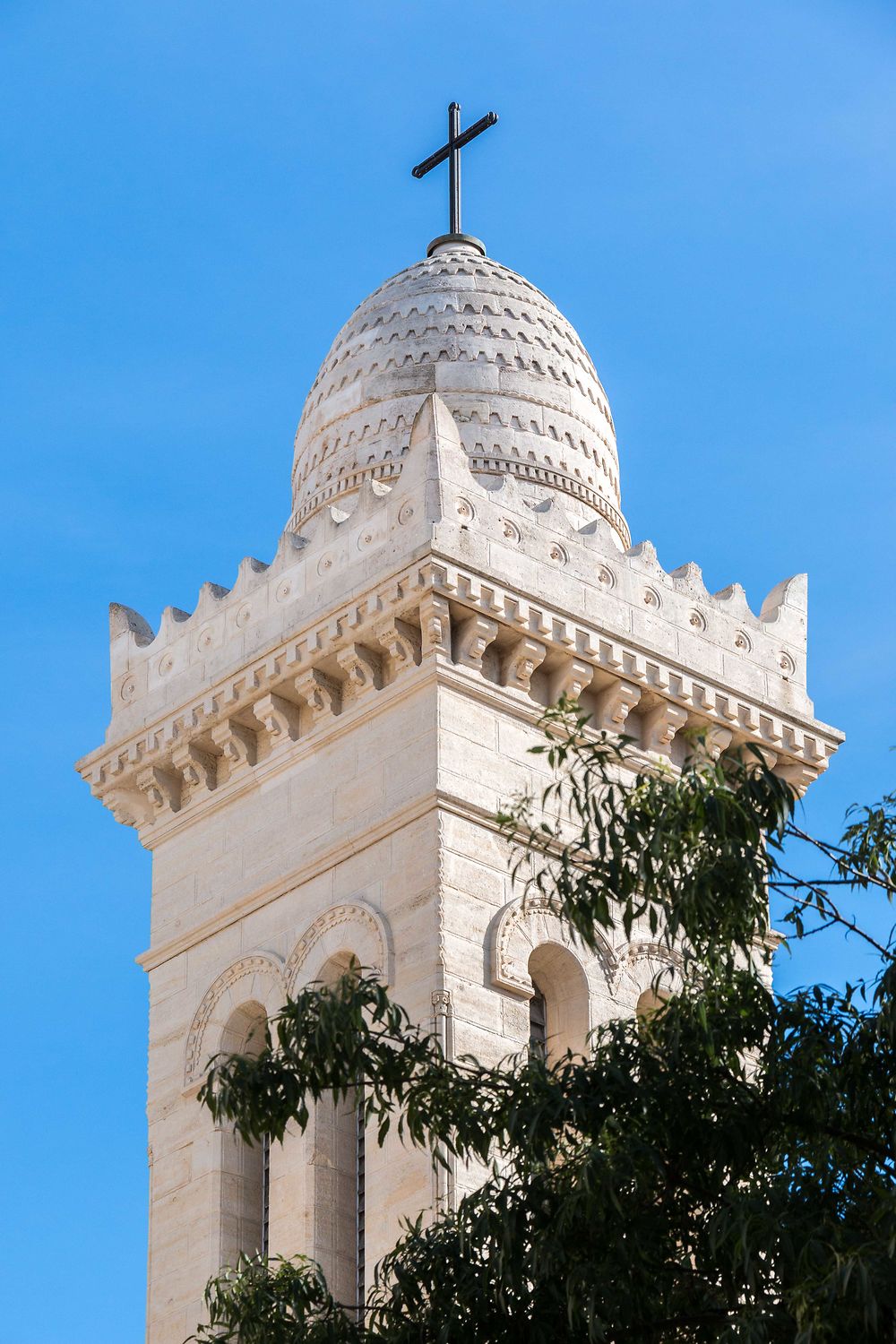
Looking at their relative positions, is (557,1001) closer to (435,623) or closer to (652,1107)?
(435,623)

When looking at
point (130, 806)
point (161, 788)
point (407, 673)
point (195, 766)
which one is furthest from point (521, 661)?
point (130, 806)

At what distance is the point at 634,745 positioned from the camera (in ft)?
81.4

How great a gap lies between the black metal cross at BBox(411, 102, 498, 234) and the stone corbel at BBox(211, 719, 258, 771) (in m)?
6.88

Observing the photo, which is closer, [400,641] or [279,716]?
[400,641]

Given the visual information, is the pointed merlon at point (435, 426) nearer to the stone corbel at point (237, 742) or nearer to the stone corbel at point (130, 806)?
the stone corbel at point (237, 742)

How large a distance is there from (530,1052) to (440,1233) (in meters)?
1.29

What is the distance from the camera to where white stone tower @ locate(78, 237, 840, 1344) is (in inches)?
897

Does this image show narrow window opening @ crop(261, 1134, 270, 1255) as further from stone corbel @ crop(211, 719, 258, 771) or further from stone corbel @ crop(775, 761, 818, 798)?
stone corbel @ crop(775, 761, 818, 798)

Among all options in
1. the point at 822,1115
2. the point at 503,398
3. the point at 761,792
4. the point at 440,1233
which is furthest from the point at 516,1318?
the point at 503,398

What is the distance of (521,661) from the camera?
78.9 feet

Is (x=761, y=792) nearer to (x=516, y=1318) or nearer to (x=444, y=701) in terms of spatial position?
(x=516, y=1318)

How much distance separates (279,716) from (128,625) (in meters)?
3.12

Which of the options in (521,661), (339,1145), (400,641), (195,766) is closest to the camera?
(339,1145)

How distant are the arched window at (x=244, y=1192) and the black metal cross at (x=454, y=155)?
9519 mm
